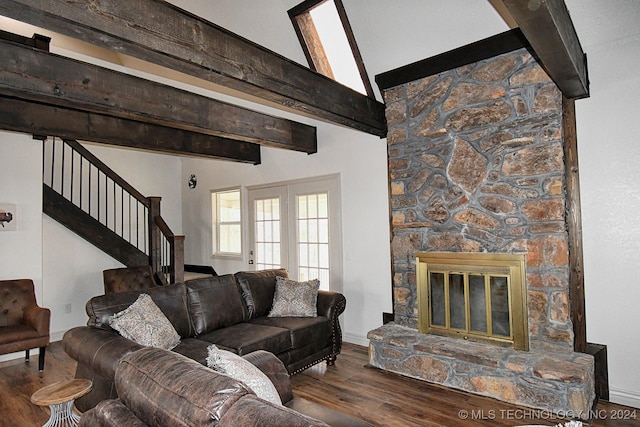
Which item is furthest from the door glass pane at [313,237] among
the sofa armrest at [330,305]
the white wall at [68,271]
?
the white wall at [68,271]

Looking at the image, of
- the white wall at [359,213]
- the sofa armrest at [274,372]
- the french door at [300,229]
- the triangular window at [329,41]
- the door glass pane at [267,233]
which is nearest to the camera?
the sofa armrest at [274,372]

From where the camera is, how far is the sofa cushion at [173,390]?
1.21 m

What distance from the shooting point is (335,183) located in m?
5.01

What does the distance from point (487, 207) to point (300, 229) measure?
2.67 m

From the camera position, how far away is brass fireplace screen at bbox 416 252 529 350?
11.1 feet

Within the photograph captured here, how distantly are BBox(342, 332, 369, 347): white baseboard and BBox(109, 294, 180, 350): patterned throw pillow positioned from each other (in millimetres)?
2311

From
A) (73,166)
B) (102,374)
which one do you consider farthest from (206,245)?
(102,374)

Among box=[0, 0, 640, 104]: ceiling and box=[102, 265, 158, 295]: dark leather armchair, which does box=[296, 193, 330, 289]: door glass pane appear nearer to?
box=[0, 0, 640, 104]: ceiling

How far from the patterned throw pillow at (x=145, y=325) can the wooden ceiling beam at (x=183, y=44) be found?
187 centimetres

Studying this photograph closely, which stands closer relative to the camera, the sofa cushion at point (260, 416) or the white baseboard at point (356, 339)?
the sofa cushion at point (260, 416)

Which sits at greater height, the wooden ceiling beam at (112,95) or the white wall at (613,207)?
the wooden ceiling beam at (112,95)

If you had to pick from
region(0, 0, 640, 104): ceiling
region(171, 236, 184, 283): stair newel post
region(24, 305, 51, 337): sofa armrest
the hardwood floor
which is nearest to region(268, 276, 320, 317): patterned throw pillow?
the hardwood floor

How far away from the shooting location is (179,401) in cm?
126

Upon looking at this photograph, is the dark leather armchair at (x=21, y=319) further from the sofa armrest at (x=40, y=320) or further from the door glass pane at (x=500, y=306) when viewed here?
the door glass pane at (x=500, y=306)
